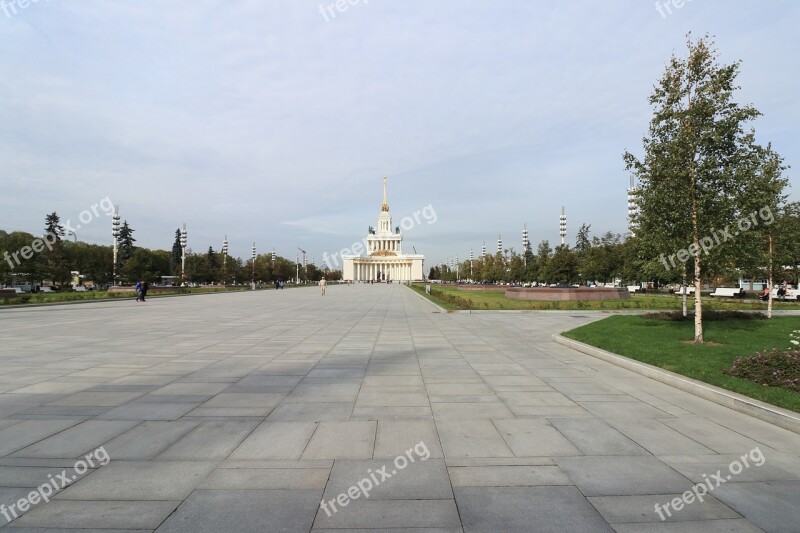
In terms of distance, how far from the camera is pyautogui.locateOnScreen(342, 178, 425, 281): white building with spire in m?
161

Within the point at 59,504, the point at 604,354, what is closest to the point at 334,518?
the point at 59,504

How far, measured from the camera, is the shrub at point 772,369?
715cm

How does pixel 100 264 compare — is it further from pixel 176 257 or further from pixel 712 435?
pixel 712 435

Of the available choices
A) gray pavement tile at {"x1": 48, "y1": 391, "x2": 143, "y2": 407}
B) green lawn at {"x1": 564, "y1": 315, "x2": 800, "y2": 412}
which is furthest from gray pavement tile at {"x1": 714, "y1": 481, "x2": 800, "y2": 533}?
gray pavement tile at {"x1": 48, "y1": 391, "x2": 143, "y2": 407}

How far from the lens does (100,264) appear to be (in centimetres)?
7462

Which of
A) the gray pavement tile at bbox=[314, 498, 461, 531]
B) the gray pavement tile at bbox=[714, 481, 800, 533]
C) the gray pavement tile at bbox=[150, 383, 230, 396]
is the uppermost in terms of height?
the gray pavement tile at bbox=[150, 383, 230, 396]

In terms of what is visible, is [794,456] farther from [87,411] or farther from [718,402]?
[87,411]

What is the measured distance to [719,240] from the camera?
1154 centimetres

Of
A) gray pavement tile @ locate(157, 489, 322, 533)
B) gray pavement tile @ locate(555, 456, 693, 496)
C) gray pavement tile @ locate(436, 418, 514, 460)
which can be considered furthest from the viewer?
gray pavement tile @ locate(436, 418, 514, 460)

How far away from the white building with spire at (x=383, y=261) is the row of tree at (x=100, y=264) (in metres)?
51.1

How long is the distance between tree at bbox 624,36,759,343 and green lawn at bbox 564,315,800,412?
109cm

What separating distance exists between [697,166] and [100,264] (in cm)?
8596

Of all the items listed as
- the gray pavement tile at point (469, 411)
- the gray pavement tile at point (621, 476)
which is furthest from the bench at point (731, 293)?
the gray pavement tile at point (621, 476)

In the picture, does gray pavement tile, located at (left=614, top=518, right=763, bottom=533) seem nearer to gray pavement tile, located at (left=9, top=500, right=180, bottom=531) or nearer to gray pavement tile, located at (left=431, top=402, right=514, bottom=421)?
gray pavement tile, located at (left=431, top=402, right=514, bottom=421)
